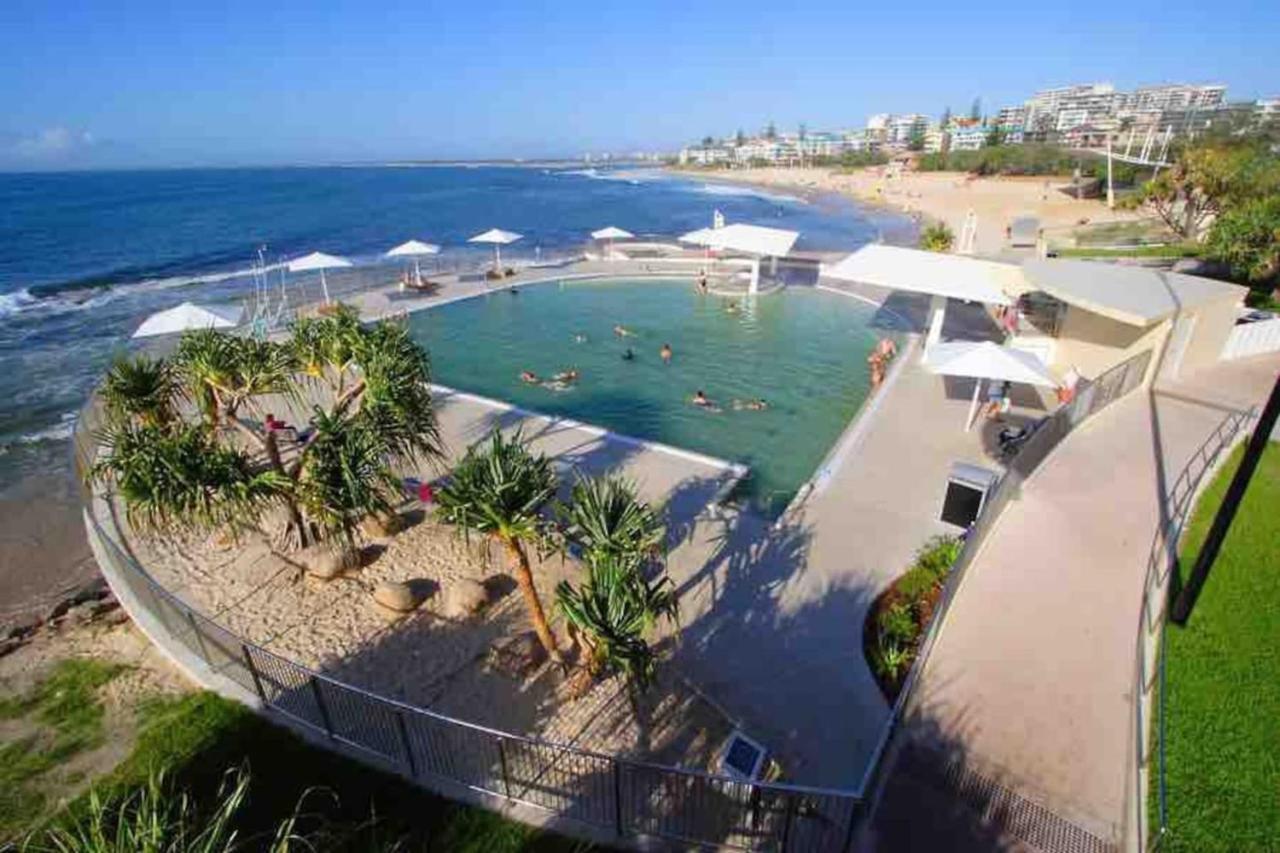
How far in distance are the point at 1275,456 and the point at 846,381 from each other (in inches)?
391

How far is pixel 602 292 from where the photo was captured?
102 feet

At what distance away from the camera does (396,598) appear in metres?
10.2

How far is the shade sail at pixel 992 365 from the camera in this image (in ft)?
45.3

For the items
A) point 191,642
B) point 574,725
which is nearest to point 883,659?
point 574,725

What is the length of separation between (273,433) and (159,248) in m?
59.4

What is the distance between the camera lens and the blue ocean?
16380 mm

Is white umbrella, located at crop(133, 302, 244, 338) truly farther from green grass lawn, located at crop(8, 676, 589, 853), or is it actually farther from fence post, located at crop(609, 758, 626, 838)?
fence post, located at crop(609, 758, 626, 838)

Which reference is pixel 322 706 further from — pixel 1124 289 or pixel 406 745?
pixel 1124 289

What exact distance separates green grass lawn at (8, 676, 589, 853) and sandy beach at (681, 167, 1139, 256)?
127 ft

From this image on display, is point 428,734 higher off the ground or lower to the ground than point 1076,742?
higher

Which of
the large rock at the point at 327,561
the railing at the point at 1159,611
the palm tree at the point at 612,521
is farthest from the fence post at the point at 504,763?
the railing at the point at 1159,611

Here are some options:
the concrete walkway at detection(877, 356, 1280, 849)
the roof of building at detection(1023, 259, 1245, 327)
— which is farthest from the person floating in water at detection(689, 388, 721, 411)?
the roof of building at detection(1023, 259, 1245, 327)

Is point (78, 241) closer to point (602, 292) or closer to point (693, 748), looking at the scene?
point (602, 292)

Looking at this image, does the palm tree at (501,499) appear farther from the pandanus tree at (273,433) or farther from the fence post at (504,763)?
the pandanus tree at (273,433)
